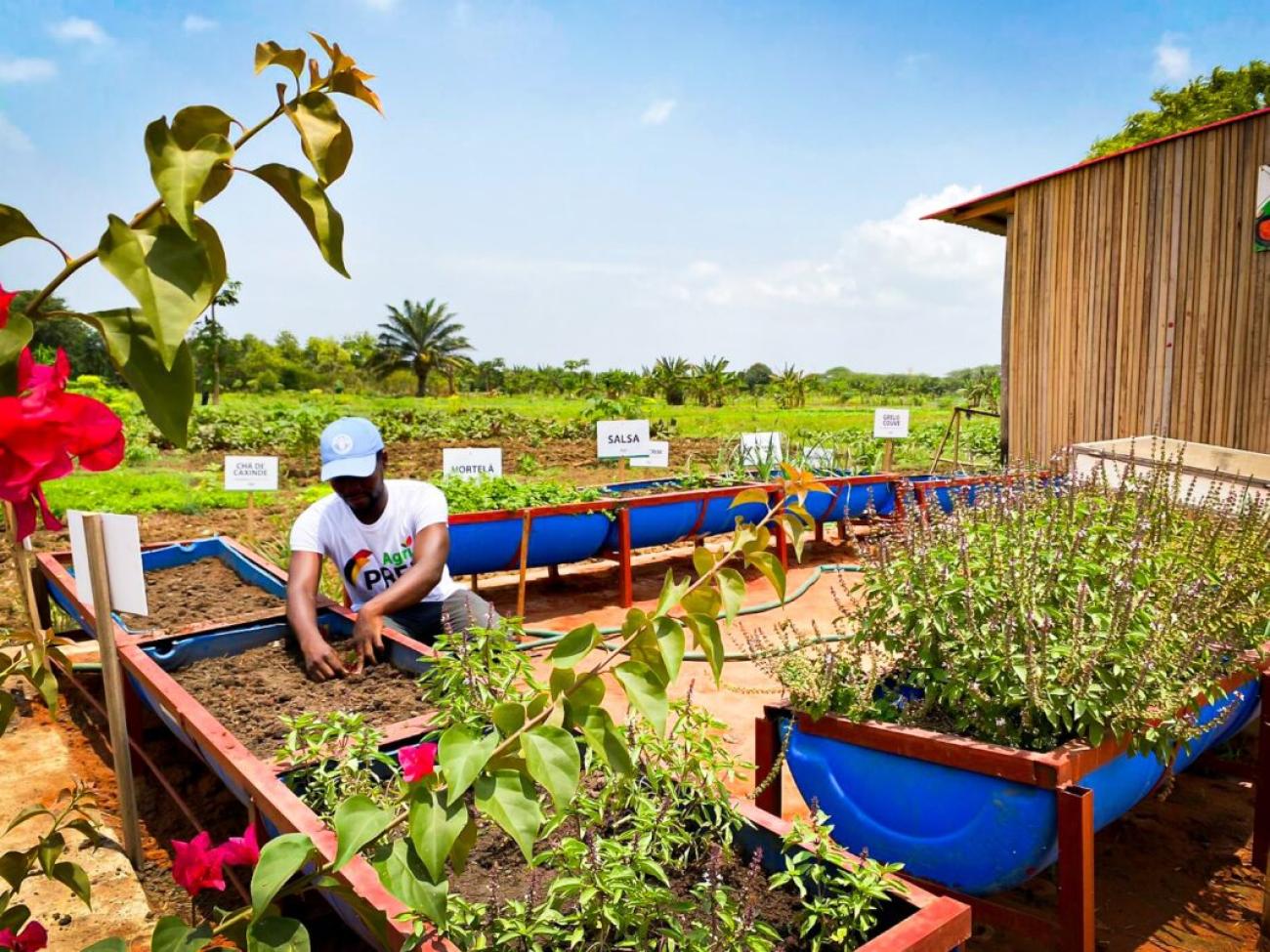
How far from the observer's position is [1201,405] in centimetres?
716

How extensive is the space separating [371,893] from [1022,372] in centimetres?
851

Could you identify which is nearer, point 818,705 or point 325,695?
point 818,705

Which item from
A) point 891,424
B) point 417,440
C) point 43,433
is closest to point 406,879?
point 43,433

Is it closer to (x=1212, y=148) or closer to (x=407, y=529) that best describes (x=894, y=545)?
(x=407, y=529)

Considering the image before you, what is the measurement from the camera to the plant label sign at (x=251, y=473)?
6.16 m

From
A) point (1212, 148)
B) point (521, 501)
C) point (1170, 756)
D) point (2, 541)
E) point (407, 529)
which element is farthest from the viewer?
point (2, 541)

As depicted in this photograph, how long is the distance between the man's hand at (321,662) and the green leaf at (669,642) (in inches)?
99.0

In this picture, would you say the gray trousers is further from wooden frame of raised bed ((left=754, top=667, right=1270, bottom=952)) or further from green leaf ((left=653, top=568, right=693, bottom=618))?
green leaf ((left=653, top=568, right=693, bottom=618))

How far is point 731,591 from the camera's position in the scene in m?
1.03

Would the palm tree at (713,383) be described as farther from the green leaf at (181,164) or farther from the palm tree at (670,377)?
the green leaf at (181,164)

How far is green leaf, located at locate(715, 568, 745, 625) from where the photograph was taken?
102 cm

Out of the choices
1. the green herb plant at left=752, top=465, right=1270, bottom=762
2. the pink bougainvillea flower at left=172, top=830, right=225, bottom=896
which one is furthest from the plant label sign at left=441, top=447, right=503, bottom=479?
the pink bougainvillea flower at left=172, top=830, right=225, bottom=896

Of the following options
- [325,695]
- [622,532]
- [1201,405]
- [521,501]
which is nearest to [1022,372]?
[1201,405]

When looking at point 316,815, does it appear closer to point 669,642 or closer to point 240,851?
point 240,851
